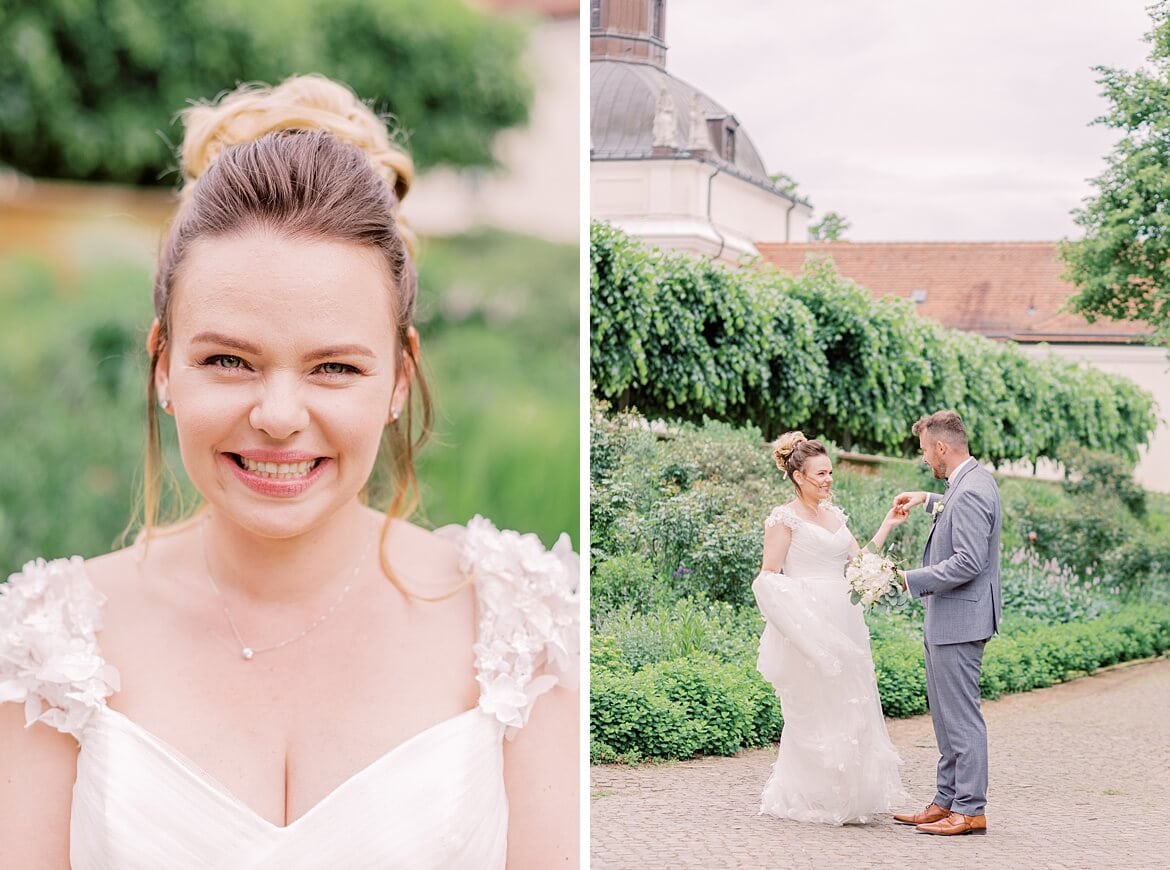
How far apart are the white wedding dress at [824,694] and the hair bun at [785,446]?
7.2 inches

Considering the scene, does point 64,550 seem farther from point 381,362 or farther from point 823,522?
point 823,522

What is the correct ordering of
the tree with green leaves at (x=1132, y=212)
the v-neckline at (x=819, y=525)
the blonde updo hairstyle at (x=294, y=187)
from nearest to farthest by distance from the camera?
1. the blonde updo hairstyle at (x=294, y=187)
2. the v-neckline at (x=819, y=525)
3. the tree with green leaves at (x=1132, y=212)

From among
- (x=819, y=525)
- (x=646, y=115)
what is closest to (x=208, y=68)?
(x=646, y=115)

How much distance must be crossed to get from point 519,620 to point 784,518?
1.06 meters

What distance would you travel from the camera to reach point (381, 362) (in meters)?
2.67

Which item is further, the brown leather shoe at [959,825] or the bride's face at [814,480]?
the bride's face at [814,480]

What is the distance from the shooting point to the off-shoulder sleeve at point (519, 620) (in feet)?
8.96

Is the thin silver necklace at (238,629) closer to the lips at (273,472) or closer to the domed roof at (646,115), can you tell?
the lips at (273,472)

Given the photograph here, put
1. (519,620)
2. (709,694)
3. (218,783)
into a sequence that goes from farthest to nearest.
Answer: (709,694) < (519,620) < (218,783)

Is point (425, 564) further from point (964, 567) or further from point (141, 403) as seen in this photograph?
point (141, 403)

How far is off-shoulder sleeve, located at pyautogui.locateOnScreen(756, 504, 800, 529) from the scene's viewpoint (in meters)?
3.61

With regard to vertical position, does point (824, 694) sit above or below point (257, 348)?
below

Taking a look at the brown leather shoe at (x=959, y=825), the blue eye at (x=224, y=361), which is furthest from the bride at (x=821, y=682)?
the blue eye at (x=224, y=361)

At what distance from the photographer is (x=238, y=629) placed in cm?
279
